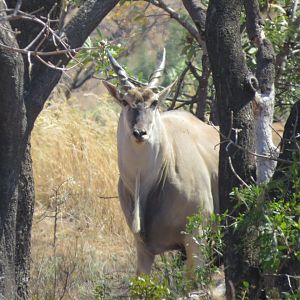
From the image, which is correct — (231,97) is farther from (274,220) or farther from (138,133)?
(138,133)

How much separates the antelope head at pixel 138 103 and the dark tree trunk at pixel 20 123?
3.74 feet

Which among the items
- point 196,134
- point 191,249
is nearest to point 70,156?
point 196,134

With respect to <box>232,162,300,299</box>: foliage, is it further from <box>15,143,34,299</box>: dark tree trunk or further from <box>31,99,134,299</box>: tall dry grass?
<box>31,99,134,299</box>: tall dry grass

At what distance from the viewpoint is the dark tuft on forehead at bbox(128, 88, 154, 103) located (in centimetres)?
712

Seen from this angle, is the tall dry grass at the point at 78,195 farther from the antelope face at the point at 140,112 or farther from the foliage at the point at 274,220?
the foliage at the point at 274,220

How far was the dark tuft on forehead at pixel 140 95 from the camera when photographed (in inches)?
281

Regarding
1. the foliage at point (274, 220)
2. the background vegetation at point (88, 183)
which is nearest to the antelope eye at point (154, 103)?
the background vegetation at point (88, 183)

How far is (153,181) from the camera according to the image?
7.36 m

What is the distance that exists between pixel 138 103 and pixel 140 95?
9 cm

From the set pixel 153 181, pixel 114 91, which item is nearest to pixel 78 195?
pixel 153 181

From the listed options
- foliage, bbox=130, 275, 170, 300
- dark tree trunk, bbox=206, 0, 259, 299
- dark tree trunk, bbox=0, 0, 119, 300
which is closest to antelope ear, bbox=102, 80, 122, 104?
dark tree trunk, bbox=0, 0, 119, 300

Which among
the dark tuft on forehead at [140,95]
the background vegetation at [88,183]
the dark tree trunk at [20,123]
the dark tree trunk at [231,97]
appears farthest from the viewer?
the background vegetation at [88,183]

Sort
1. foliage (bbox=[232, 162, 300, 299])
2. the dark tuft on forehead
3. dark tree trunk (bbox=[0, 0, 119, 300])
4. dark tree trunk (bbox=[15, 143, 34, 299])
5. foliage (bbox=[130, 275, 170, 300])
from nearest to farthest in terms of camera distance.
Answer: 1. foliage (bbox=[232, 162, 300, 299])
2. foliage (bbox=[130, 275, 170, 300])
3. dark tree trunk (bbox=[0, 0, 119, 300])
4. dark tree trunk (bbox=[15, 143, 34, 299])
5. the dark tuft on forehead

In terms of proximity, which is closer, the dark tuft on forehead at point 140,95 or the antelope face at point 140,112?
the antelope face at point 140,112
